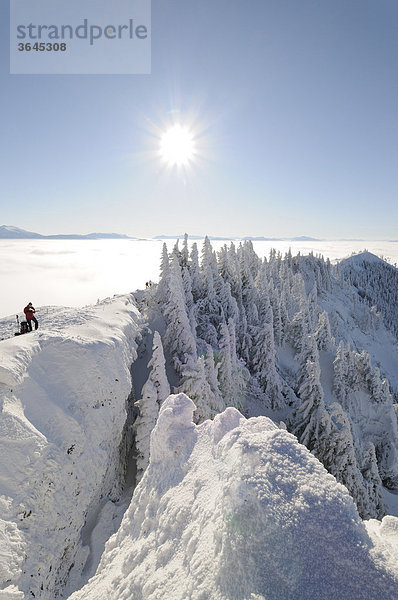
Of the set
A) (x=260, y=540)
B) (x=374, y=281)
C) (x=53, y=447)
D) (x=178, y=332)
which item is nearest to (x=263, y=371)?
(x=178, y=332)

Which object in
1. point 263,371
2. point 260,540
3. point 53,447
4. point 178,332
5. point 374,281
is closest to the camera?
point 260,540

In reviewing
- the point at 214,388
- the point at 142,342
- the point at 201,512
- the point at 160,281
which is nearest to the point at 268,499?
the point at 201,512

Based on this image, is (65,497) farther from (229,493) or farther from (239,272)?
(239,272)

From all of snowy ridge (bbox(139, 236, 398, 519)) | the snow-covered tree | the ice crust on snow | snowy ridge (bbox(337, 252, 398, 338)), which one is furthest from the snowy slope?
snowy ridge (bbox(337, 252, 398, 338))

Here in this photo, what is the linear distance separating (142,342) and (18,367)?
13.9m

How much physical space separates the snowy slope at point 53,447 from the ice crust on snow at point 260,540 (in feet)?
13.6

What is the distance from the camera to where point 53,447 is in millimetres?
10242

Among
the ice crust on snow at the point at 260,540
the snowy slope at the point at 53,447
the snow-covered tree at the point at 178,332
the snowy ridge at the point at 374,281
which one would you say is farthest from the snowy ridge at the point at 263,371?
the snowy ridge at the point at 374,281

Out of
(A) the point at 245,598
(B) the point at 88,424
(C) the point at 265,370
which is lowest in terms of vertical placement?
(C) the point at 265,370

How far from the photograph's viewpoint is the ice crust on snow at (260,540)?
10.5ft

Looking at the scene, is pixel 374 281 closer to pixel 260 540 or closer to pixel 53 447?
pixel 53 447

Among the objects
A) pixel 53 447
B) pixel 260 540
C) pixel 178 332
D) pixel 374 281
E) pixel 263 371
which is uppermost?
pixel 260 540

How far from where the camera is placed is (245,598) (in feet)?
10.7

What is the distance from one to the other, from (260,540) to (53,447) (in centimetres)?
927
